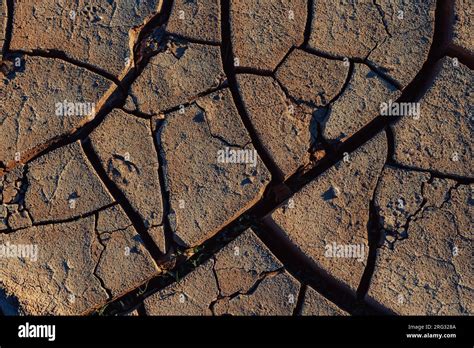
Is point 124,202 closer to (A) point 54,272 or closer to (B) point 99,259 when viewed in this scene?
(B) point 99,259

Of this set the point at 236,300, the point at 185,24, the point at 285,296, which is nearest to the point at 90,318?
the point at 236,300

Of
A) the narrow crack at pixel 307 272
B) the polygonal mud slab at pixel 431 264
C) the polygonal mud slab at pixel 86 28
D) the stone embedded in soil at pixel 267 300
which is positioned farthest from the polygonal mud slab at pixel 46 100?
the polygonal mud slab at pixel 431 264

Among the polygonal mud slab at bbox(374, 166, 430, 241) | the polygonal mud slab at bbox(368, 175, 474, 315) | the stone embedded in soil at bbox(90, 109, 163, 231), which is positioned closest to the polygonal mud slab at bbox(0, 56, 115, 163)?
the stone embedded in soil at bbox(90, 109, 163, 231)

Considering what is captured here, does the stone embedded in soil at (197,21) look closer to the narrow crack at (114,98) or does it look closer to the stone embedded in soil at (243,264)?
the narrow crack at (114,98)

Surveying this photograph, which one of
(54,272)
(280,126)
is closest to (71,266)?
(54,272)

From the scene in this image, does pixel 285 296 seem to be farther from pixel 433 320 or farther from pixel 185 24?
Result: pixel 185 24

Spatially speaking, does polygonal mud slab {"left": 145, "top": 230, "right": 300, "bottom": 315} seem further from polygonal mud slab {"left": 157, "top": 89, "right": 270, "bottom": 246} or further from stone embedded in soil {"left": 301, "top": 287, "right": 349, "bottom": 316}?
polygonal mud slab {"left": 157, "top": 89, "right": 270, "bottom": 246}
